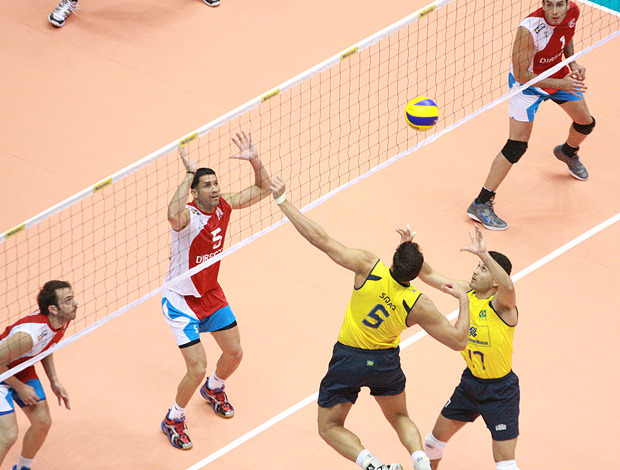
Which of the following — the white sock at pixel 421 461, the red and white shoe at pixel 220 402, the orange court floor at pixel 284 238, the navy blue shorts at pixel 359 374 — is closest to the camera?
the white sock at pixel 421 461

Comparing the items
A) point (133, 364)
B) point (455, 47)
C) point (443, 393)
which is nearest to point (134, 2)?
point (455, 47)

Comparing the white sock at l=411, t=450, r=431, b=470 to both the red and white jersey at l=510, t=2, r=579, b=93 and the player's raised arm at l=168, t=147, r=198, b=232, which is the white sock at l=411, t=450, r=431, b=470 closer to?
the player's raised arm at l=168, t=147, r=198, b=232

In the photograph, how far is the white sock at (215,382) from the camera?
9.16m

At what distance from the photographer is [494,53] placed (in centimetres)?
1380

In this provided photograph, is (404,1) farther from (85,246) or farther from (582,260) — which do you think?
(85,246)

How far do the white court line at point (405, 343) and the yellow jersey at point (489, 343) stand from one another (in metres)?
1.95

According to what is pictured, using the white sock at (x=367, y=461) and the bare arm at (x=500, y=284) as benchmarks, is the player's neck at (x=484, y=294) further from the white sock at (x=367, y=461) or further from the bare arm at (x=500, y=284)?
the white sock at (x=367, y=461)

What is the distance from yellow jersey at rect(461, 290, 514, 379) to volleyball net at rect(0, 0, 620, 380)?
80.7 inches

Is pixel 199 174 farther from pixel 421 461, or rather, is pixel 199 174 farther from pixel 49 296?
pixel 421 461

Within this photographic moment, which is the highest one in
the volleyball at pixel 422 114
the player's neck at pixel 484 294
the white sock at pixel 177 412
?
the volleyball at pixel 422 114

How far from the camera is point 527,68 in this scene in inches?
436

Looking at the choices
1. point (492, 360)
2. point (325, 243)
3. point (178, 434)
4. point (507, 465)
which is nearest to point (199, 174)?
point (325, 243)

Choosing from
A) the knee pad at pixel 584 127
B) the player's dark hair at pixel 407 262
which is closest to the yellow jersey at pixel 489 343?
the player's dark hair at pixel 407 262

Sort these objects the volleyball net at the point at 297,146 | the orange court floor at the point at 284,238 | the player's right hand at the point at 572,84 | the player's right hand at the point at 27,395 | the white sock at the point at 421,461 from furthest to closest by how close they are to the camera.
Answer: the player's right hand at the point at 572,84
the volleyball net at the point at 297,146
the orange court floor at the point at 284,238
the player's right hand at the point at 27,395
the white sock at the point at 421,461
